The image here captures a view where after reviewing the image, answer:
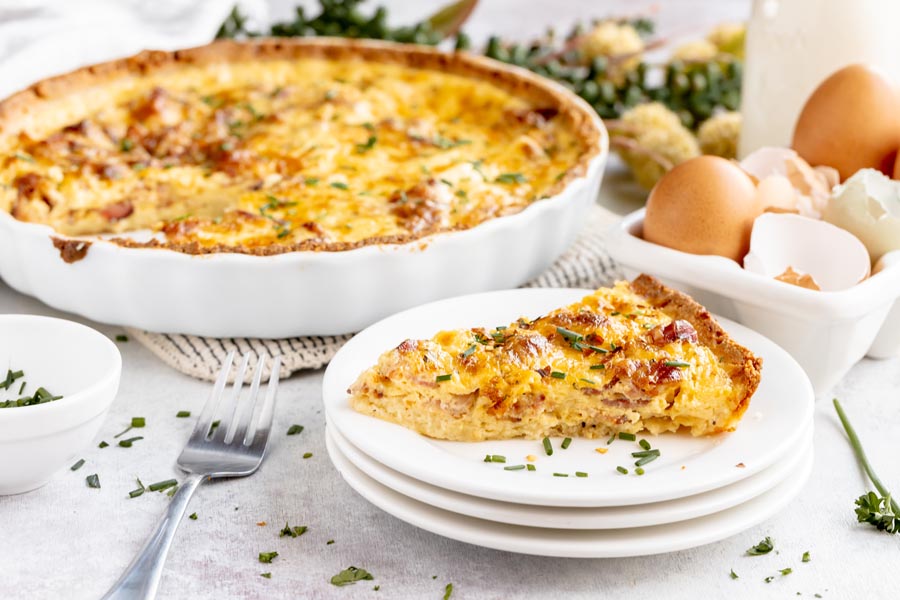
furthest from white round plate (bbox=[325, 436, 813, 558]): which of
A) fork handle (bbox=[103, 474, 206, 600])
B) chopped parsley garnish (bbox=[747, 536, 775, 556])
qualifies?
fork handle (bbox=[103, 474, 206, 600])

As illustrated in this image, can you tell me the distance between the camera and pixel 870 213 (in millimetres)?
2713

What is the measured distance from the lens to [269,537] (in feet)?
7.02

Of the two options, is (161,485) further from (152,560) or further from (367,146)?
(367,146)

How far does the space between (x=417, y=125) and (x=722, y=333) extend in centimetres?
172

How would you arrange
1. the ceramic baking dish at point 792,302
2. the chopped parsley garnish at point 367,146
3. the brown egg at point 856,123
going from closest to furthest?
the ceramic baking dish at point 792,302 → the brown egg at point 856,123 → the chopped parsley garnish at point 367,146

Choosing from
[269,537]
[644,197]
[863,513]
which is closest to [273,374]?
[269,537]

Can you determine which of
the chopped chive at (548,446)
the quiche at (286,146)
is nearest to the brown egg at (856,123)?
the quiche at (286,146)

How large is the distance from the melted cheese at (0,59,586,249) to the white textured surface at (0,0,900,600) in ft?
2.43

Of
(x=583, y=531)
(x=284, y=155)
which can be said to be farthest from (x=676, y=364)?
(x=284, y=155)

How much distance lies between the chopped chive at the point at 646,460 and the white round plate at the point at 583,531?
145 mm

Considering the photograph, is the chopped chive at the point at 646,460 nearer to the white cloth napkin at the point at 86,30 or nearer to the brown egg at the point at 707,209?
the brown egg at the point at 707,209

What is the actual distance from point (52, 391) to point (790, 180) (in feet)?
6.54

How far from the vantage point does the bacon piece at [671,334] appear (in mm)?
2242

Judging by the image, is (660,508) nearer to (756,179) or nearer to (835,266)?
(835,266)
